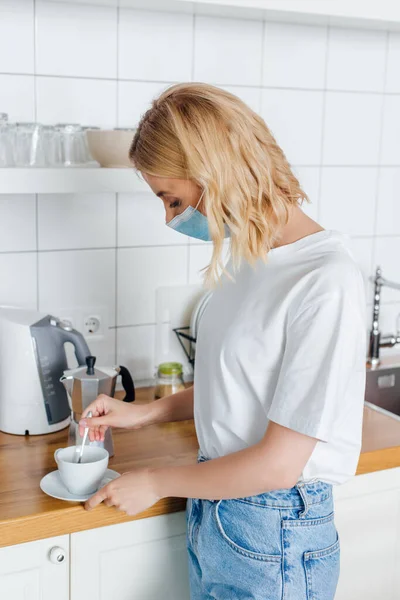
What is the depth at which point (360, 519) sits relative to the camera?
61.7 inches

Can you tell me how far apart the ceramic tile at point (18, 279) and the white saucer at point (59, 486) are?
1.68 feet

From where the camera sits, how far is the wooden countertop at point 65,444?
1239mm

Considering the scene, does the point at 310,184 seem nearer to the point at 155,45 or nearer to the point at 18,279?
the point at 155,45

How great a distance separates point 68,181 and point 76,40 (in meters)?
0.36

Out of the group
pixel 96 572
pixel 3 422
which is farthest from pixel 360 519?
pixel 3 422

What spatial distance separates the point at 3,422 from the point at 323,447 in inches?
29.6

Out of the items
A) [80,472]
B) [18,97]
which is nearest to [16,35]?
[18,97]

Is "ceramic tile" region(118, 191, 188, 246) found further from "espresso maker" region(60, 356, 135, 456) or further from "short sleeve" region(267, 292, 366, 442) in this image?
"short sleeve" region(267, 292, 366, 442)

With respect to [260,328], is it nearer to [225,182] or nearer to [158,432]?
[225,182]

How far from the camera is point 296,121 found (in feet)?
6.51

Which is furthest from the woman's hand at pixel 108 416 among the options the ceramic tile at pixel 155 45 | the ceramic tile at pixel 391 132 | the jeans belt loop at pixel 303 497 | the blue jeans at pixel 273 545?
the ceramic tile at pixel 391 132

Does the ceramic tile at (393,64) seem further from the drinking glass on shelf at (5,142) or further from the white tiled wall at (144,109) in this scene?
the drinking glass on shelf at (5,142)

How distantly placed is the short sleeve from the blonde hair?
0.14 m

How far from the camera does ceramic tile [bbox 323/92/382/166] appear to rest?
6.69ft
